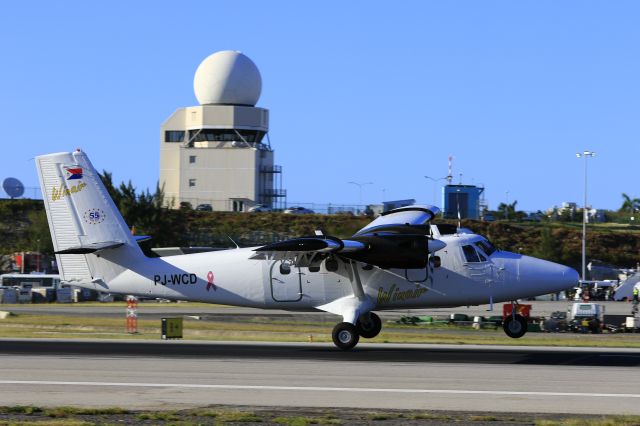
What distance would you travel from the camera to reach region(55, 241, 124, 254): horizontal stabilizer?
30.3 m

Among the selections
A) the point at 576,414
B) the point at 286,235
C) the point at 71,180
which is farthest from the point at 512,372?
the point at 286,235

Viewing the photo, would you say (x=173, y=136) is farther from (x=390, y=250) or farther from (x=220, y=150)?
(x=390, y=250)

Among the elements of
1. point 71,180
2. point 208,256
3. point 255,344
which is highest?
point 71,180

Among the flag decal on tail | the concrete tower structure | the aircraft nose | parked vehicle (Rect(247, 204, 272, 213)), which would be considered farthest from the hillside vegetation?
the aircraft nose

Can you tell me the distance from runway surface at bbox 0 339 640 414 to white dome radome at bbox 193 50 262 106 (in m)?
72.6

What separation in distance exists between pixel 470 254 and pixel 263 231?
67741mm

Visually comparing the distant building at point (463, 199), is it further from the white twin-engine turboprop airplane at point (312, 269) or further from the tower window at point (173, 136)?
the white twin-engine turboprop airplane at point (312, 269)

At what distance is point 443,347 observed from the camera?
1240 inches

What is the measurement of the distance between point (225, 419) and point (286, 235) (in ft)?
258

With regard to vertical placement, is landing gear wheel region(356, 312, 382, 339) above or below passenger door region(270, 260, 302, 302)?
below

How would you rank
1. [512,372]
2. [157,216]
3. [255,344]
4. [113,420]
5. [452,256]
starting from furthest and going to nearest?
[157,216] → [255,344] → [452,256] → [512,372] → [113,420]

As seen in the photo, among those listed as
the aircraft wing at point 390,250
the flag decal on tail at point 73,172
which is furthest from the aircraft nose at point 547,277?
the flag decal on tail at point 73,172

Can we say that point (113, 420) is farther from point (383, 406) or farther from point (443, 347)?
point (443, 347)

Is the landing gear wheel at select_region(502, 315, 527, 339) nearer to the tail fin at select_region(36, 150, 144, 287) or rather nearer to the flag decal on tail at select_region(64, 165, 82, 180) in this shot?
the tail fin at select_region(36, 150, 144, 287)
